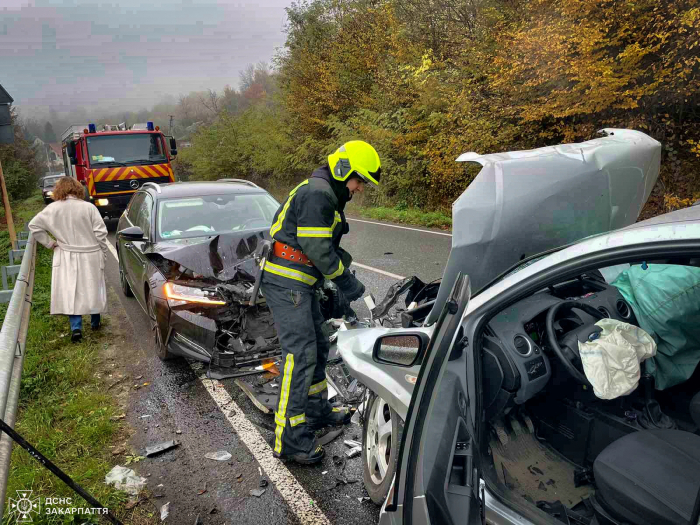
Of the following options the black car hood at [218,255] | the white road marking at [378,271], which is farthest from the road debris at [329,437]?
the white road marking at [378,271]

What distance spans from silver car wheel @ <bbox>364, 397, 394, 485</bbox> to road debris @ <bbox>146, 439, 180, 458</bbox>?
1470mm

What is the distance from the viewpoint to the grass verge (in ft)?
9.57

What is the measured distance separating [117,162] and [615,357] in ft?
49.2

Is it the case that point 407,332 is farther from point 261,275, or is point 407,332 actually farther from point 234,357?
point 234,357

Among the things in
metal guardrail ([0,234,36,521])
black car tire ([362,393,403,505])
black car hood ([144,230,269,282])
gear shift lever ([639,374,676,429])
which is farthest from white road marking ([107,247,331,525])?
gear shift lever ([639,374,676,429])

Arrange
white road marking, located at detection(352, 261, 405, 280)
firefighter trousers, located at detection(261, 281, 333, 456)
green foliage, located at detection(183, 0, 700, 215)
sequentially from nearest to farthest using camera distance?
firefighter trousers, located at detection(261, 281, 333, 456)
white road marking, located at detection(352, 261, 405, 280)
green foliage, located at detection(183, 0, 700, 215)

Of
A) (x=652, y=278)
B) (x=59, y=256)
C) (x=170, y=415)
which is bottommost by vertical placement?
(x=170, y=415)

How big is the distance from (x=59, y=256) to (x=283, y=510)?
416 centimetres

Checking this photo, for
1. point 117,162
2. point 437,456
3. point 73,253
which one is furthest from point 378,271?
point 117,162

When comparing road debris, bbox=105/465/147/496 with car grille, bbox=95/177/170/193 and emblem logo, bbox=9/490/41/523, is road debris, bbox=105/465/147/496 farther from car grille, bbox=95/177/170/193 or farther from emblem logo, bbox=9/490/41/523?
car grille, bbox=95/177/170/193

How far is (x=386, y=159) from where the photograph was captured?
1588 cm

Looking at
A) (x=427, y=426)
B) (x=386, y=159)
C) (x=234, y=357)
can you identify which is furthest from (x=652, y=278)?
(x=386, y=159)

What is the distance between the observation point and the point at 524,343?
2391mm

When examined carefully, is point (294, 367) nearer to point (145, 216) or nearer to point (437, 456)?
point (437, 456)
